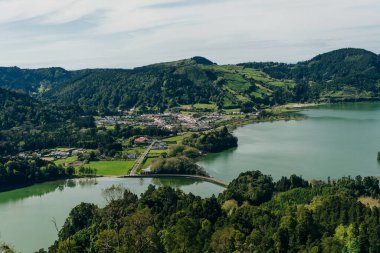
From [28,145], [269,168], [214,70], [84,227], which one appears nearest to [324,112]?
[214,70]

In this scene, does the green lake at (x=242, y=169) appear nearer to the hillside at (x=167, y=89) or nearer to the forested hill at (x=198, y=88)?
the forested hill at (x=198, y=88)

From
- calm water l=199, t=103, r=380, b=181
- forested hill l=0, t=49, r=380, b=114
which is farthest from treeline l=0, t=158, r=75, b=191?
forested hill l=0, t=49, r=380, b=114

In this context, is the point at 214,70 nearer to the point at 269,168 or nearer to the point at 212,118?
the point at 212,118

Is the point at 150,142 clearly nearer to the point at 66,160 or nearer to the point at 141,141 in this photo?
the point at 141,141

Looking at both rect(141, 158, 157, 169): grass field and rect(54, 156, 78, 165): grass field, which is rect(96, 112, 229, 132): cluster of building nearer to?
rect(54, 156, 78, 165): grass field

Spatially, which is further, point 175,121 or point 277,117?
point 277,117

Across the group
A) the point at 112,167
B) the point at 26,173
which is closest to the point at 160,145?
the point at 112,167
